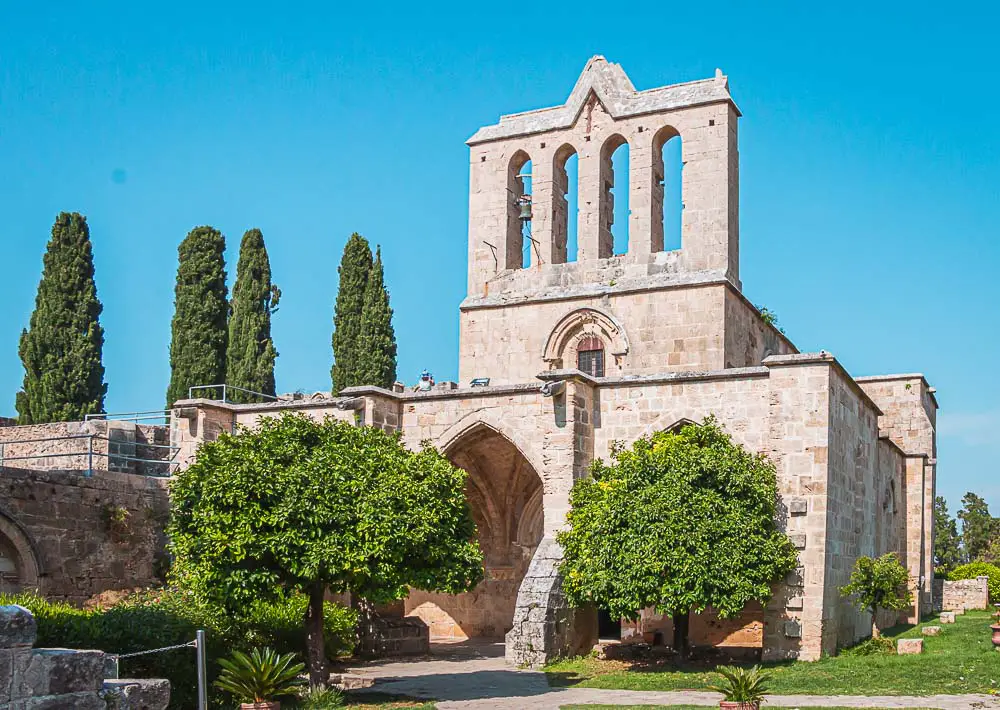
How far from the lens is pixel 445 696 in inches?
616

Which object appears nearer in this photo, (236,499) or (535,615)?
(236,499)

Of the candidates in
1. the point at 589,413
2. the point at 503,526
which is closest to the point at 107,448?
the point at 503,526

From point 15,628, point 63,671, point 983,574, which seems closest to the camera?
point 15,628

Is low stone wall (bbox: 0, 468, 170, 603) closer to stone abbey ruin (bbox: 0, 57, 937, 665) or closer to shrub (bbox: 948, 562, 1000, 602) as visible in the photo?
stone abbey ruin (bbox: 0, 57, 937, 665)

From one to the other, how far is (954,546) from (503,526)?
3374cm

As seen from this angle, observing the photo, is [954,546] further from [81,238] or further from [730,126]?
[81,238]

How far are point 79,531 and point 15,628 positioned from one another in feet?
43.9

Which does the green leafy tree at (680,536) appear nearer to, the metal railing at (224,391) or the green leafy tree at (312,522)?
the green leafy tree at (312,522)

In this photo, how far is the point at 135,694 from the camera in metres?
8.71

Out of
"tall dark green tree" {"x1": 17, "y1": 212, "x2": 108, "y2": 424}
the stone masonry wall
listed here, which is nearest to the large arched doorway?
the stone masonry wall

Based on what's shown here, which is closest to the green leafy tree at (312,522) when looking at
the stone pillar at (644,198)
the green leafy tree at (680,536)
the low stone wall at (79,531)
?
the green leafy tree at (680,536)

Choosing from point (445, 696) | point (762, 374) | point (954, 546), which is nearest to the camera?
point (445, 696)

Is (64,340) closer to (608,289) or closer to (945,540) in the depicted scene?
(608,289)

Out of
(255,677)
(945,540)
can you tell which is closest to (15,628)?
(255,677)
